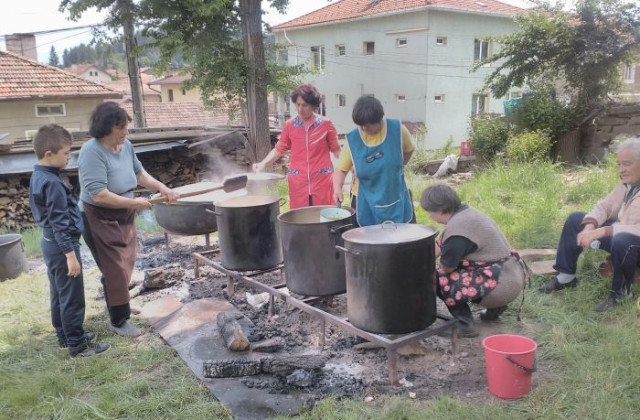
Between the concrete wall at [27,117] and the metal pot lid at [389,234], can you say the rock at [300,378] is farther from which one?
the concrete wall at [27,117]

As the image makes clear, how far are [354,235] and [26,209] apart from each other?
24.9ft

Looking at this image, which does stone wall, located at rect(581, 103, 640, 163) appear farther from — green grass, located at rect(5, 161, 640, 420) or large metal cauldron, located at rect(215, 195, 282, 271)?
large metal cauldron, located at rect(215, 195, 282, 271)

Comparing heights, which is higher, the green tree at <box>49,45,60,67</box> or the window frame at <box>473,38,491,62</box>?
Answer: the green tree at <box>49,45,60,67</box>

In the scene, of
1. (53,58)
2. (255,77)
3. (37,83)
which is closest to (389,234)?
(255,77)

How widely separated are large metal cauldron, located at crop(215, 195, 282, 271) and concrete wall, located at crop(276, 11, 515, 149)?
17.5 m

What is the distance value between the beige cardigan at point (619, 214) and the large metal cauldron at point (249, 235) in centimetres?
231

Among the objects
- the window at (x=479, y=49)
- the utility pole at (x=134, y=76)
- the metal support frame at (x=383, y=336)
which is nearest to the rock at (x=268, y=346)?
the metal support frame at (x=383, y=336)

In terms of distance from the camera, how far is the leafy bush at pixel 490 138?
399 inches

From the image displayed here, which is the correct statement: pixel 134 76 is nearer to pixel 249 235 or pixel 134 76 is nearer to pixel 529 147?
pixel 529 147

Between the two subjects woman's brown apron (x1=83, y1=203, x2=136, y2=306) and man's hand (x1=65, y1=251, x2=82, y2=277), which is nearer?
man's hand (x1=65, y1=251, x2=82, y2=277)

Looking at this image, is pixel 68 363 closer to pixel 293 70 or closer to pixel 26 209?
pixel 26 209

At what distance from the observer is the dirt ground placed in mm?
2715

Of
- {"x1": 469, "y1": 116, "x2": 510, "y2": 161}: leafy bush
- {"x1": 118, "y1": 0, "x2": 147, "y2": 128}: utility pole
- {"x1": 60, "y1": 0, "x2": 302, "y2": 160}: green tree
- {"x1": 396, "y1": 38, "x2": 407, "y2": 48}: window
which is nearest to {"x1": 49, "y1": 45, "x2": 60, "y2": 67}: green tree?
{"x1": 396, "y1": 38, "x2": 407, "y2": 48}: window

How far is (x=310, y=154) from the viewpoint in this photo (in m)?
4.12
